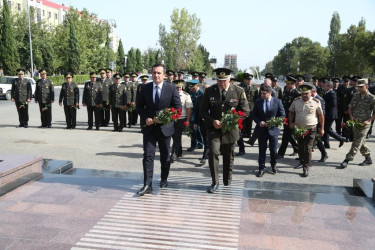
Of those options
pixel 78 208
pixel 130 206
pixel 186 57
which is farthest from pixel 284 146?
pixel 186 57

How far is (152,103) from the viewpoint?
212 inches

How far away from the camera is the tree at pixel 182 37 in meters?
68.0

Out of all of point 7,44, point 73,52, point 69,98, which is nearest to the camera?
point 69,98

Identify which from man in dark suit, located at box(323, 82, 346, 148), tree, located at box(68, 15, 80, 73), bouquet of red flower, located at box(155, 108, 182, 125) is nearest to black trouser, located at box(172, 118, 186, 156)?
bouquet of red flower, located at box(155, 108, 182, 125)

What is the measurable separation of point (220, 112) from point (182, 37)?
6568 centimetres

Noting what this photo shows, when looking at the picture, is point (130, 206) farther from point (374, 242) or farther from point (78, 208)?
point (374, 242)

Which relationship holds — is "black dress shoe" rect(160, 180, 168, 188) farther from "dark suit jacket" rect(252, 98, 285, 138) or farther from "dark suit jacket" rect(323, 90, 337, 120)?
"dark suit jacket" rect(323, 90, 337, 120)

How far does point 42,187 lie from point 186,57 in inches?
2665

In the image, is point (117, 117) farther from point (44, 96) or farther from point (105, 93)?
point (44, 96)

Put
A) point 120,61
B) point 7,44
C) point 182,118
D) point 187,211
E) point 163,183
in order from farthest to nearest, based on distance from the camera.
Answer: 1. point 120,61
2. point 7,44
3. point 182,118
4. point 163,183
5. point 187,211

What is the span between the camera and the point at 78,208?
4762 millimetres

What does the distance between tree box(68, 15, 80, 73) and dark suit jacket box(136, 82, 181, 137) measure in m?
45.0

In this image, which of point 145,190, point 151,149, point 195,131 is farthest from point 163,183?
point 195,131

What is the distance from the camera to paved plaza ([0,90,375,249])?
392 cm
